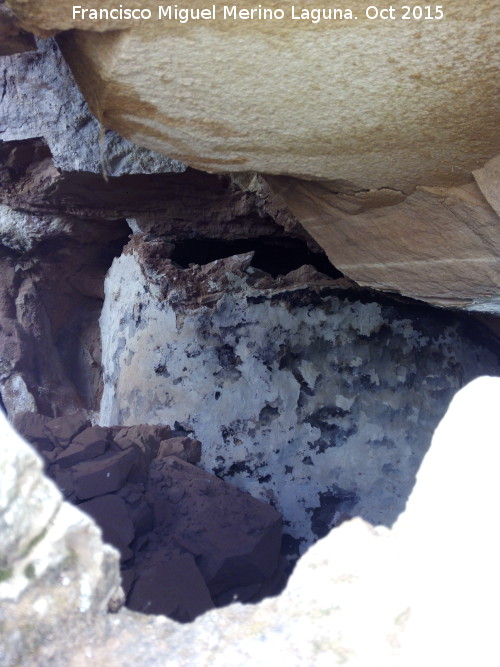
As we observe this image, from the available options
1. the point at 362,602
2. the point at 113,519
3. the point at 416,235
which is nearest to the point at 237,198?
the point at 416,235

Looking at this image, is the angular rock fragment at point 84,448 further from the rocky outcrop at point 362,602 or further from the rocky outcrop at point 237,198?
the rocky outcrop at point 362,602

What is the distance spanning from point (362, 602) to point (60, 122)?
258 cm

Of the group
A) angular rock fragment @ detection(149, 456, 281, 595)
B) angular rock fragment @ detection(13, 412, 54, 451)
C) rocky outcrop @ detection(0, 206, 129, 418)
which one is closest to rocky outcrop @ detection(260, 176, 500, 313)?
angular rock fragment @ detection(149, 456, 281, 595)

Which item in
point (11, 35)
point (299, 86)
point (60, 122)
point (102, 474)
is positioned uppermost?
point (11, 35)

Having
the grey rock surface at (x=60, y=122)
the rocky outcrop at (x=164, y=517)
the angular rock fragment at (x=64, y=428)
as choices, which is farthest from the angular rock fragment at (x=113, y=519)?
the grey rock surface at (x=60, y=122)

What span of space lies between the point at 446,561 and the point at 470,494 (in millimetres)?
102

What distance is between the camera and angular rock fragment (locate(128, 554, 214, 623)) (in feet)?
6.66

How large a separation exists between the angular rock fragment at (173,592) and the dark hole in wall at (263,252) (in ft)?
6.28

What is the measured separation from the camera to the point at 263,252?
12.6ft

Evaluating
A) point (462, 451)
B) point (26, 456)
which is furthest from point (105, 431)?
point (462, 451)

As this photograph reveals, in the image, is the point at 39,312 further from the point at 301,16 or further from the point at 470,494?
the point at 470,494

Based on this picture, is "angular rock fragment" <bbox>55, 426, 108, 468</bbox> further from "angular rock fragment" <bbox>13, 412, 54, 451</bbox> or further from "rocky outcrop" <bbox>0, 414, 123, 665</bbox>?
"rocky outcrop" <bbox>0, 414, 123, 665</bbox>

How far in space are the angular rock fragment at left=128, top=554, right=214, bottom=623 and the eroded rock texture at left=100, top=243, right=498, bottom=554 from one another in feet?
2.44

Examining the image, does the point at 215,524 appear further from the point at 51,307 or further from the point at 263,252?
the point at 51,307
